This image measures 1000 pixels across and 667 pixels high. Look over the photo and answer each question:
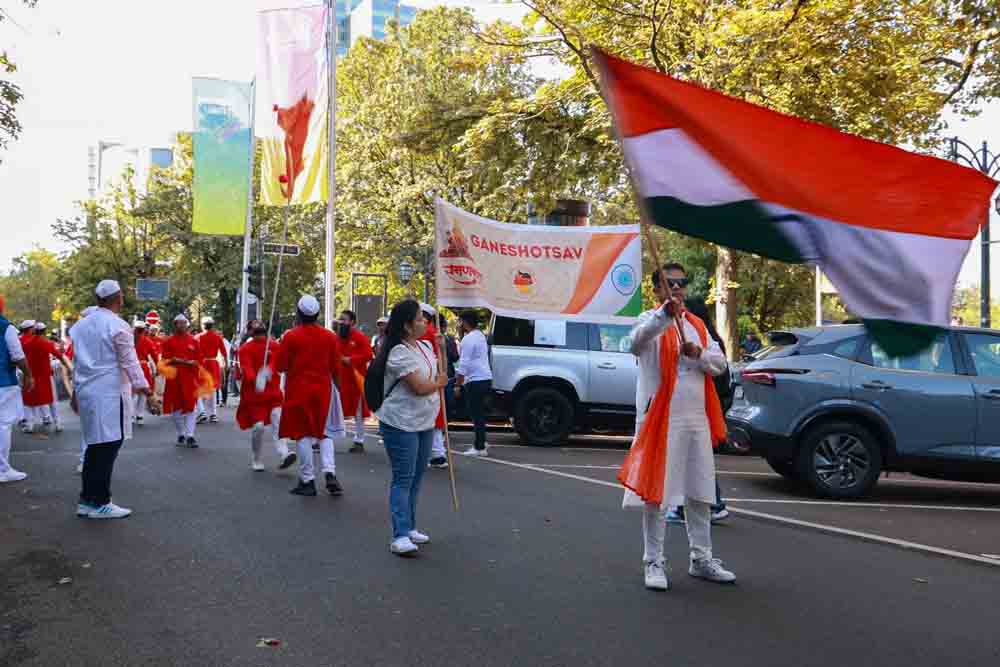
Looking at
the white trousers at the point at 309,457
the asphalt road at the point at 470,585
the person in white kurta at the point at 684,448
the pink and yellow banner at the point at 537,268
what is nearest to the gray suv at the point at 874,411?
the asphalt road at the point at 470,585

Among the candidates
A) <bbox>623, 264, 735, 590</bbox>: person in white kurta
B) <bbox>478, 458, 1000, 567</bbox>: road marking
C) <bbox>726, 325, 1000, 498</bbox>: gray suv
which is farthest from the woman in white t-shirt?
<bbox>726, 325, 1000, 498</bbox>: gray suv

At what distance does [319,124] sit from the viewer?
21.5m

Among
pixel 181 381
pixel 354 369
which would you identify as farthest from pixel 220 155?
pixel 354 369

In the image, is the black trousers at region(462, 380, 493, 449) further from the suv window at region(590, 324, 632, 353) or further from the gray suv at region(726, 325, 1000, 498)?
the gray suv at region(726, 325, 1000, 498)

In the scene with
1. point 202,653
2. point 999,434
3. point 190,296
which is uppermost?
point 190,296

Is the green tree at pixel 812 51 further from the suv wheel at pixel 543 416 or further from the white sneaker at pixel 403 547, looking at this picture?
the white sneaker at pixel 403 547

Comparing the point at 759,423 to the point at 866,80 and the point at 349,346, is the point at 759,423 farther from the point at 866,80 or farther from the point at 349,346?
the point at 866,80

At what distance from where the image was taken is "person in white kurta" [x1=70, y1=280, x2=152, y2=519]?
824cm

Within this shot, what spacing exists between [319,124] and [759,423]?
14.2m

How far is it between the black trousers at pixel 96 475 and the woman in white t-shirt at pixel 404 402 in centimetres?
268

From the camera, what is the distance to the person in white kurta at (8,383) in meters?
10.2

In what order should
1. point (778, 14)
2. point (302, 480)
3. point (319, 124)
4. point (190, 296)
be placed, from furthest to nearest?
point (190, 296), point (319, 124), point (778, 14), point (302, 480)

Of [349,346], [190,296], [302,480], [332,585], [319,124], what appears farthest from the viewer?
[190,296]

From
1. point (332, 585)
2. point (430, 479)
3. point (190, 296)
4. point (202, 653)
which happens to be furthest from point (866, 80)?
point (190, 296)
